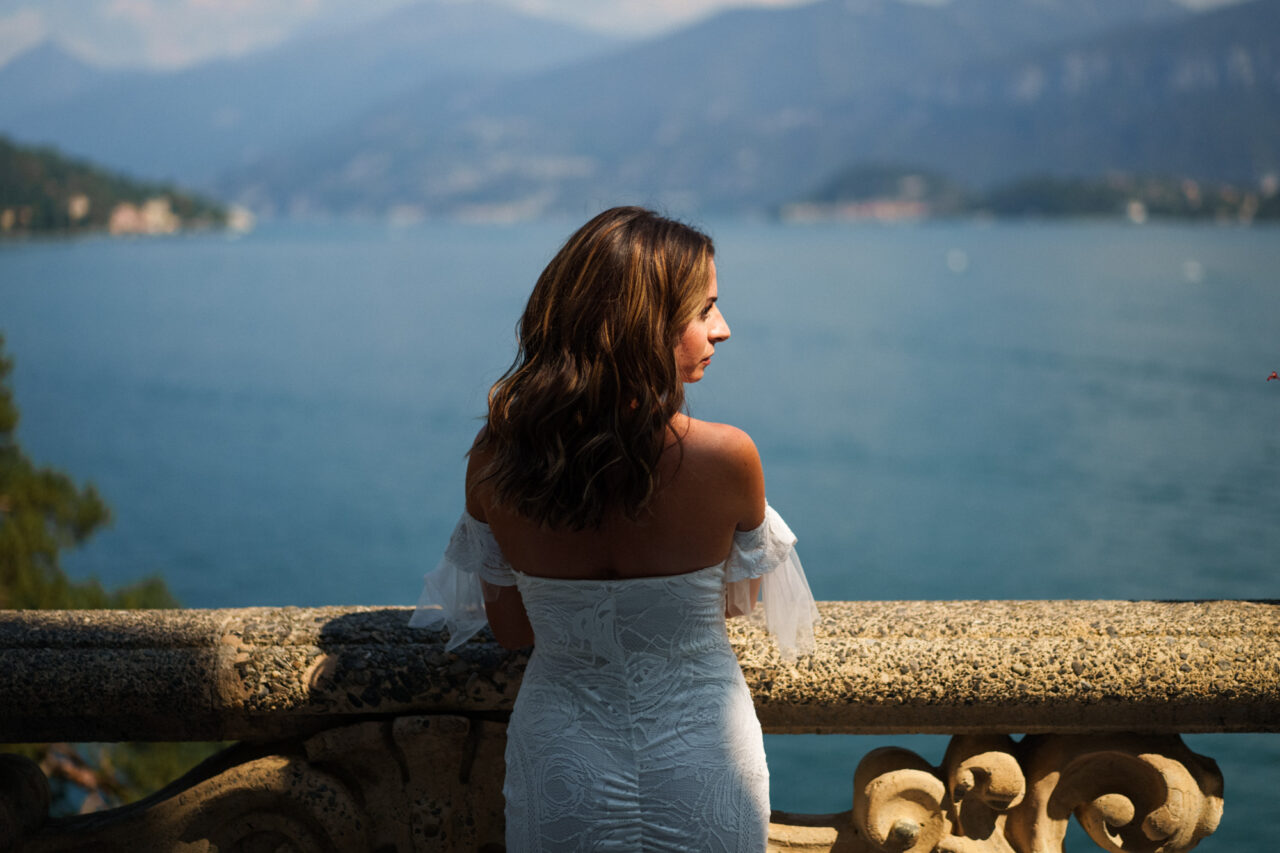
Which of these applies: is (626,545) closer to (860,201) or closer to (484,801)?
(484,801)

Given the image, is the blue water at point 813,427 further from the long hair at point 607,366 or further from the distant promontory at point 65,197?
the long hair at point 607,366

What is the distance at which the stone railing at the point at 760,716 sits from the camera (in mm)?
1601

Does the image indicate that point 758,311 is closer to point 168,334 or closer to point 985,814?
point 168,334

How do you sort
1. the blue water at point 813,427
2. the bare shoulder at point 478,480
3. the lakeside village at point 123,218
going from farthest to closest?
the blue water at point 813,427, the lakeside village at point 123,218, the bare shoulder at point 478,480

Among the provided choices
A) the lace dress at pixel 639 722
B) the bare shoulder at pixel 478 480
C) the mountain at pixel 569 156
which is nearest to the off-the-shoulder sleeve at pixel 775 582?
the lace dress at pixel 639 722

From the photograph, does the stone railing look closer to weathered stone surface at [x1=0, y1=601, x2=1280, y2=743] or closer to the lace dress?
weathered stone surface at [x1=0, y1=601, x2=1280, y2=743]

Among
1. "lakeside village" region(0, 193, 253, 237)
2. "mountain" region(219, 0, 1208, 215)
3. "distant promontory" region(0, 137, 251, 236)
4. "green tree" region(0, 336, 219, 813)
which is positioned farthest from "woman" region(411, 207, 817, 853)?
"mountain" region(219, 0, 1208, 215)

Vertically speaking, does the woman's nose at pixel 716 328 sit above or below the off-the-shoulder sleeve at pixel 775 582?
above

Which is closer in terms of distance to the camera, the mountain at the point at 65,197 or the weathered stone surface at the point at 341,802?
the weathered stone surface at the point at 341,802

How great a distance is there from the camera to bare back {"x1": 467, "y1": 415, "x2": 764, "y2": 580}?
140 cm

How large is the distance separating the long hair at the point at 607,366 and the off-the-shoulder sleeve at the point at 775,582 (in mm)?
187

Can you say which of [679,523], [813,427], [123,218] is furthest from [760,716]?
[813,427]

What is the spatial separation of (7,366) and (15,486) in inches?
23.9

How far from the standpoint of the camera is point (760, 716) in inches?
64.8
